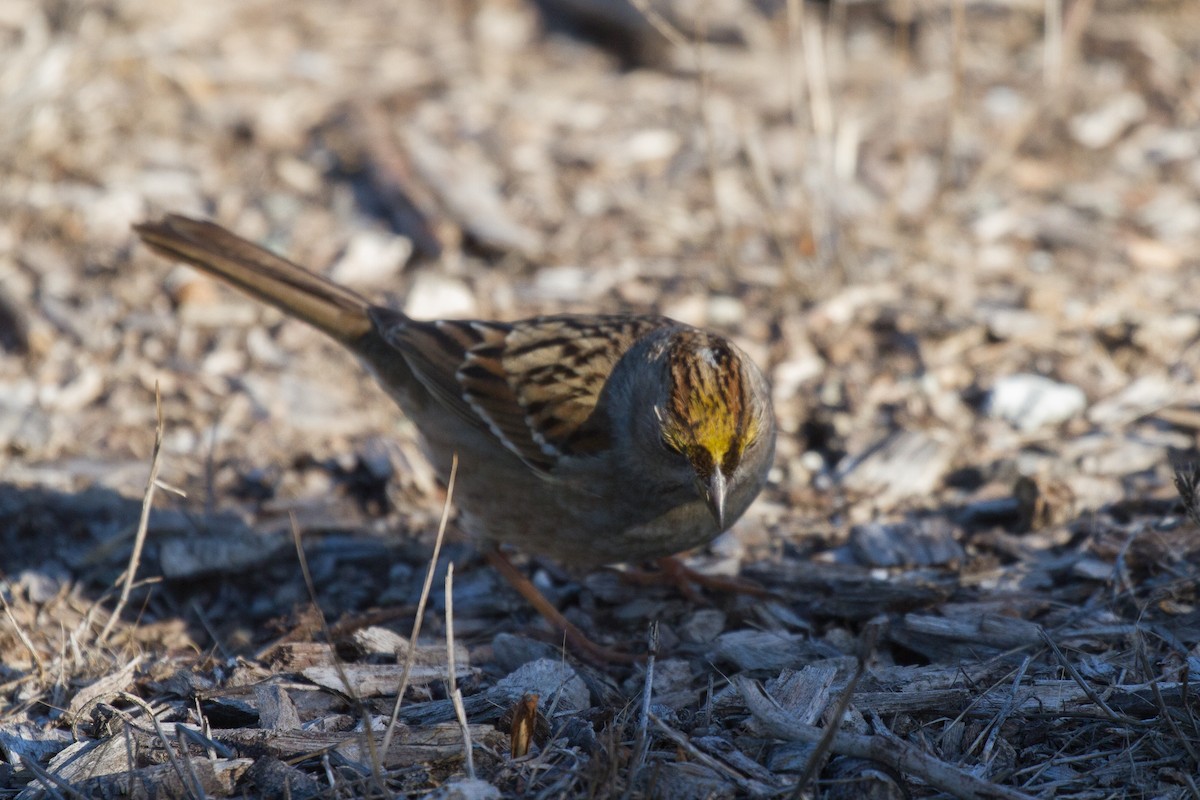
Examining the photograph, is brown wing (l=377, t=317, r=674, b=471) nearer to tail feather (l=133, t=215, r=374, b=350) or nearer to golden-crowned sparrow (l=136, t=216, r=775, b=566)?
golden-crowned sparrow (l=136, t=216, r=775, b=566)

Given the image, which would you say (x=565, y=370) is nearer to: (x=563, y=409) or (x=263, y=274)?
(x=563, y=409)

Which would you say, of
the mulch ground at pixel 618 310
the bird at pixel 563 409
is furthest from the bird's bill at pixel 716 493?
the mulch ground at pixel 618 310

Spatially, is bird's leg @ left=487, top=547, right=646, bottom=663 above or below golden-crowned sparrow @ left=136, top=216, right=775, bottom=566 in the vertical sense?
below

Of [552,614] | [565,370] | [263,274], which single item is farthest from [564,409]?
[263,274]

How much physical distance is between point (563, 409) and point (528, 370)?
249 mm

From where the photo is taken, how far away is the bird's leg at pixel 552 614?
3.87 metres

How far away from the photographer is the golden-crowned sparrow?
3.66 meters

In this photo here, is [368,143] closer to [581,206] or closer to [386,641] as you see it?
[581,206]

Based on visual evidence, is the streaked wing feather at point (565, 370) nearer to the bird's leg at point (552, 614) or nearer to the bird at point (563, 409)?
the bird at point (563, 409)

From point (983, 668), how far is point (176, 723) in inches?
85.9

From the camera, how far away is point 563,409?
4152 mm

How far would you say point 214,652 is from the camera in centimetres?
392

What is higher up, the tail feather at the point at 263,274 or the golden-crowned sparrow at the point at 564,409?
the tail feather at the point at 263,274

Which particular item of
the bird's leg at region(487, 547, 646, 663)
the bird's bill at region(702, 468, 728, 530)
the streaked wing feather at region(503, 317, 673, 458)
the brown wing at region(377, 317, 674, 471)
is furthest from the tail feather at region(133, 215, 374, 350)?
the bird's bill at region(702, 468, 728, 530)
